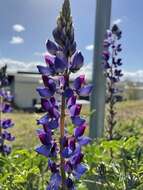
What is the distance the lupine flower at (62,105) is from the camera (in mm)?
1736

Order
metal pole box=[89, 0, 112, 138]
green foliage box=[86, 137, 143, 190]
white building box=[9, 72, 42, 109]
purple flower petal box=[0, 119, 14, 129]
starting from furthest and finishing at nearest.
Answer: white building box=[9, 72, 42, 109] < purple flower petal box=[0, 119, 14, 129] < metal pole box=[89, 0, 112, 138] < green foliage box=[86, 137, 143, 190]

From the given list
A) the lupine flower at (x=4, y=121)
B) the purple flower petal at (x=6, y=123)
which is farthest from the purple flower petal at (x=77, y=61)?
the purple flower petal at (x=6, y=123)

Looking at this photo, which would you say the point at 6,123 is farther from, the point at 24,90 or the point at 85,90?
the point at 24,90

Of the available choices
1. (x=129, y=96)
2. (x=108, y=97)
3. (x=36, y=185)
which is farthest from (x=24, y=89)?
(x=36, y=185)

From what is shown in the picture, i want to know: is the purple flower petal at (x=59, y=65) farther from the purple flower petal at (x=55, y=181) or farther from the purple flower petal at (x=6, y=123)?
the purple flower petal at (x=6, y=123)

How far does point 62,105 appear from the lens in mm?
1750

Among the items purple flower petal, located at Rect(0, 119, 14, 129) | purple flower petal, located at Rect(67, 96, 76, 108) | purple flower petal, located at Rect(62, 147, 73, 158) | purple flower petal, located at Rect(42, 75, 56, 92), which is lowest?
purple flower petal, located at Rect(0, 119, 14, 129)

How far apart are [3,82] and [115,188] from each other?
6.17 ft

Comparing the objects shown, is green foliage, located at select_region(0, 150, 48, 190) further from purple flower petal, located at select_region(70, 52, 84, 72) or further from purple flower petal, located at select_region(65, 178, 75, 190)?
purple flower petal, located at select_region(70, 52, 84, 72)

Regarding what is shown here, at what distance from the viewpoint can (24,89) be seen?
3005cm

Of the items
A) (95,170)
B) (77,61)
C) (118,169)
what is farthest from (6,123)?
(77,61)

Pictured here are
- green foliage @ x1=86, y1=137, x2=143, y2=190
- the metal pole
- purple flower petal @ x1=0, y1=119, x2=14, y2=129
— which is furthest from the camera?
purple flower petal @ x1=0, y1=119, x2=14, y2=129

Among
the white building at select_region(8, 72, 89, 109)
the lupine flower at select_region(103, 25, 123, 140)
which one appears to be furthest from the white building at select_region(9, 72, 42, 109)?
the lupine flower at select_region(103, 25, 123, 140)

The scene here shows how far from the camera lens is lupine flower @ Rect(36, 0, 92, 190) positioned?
1.74 meters
